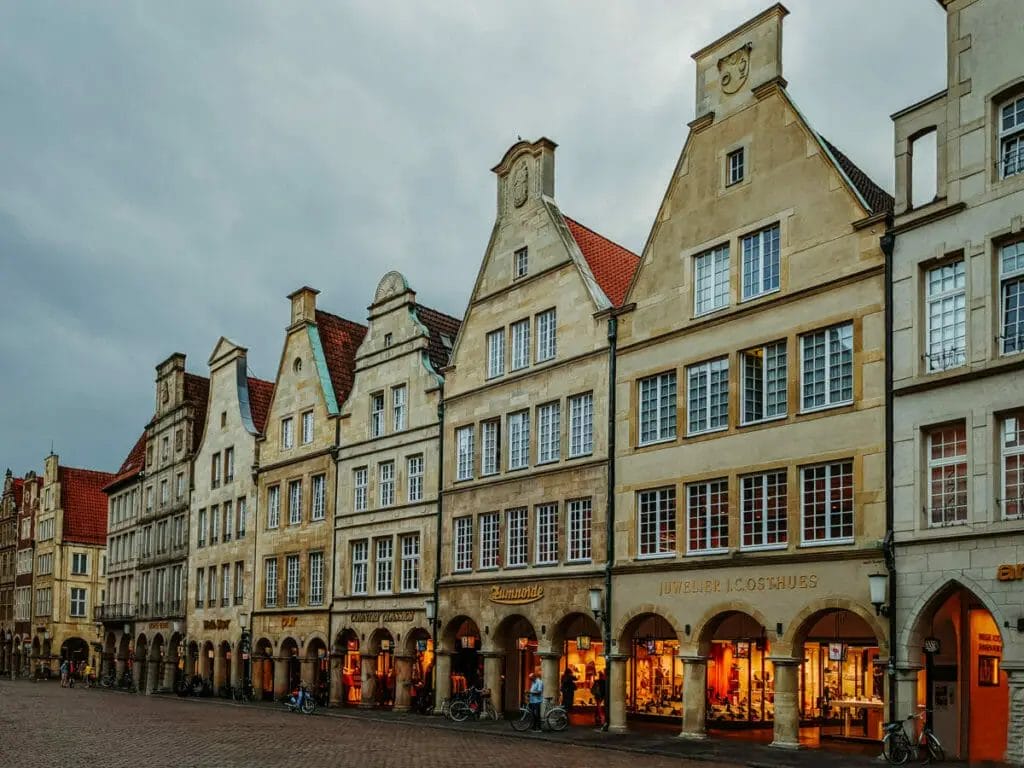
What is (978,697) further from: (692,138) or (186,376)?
(186,376)

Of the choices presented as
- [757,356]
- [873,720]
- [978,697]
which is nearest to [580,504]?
[757,356]

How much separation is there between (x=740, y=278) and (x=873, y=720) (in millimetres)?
11316

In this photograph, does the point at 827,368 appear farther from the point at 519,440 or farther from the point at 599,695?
the point at 519,440

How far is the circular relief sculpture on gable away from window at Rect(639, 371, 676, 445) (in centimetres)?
893

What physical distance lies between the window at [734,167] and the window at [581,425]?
7535 mm

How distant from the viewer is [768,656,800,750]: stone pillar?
2902 centimetres

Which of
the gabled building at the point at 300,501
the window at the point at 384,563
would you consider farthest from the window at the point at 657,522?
the gabled building at the point at 300,501

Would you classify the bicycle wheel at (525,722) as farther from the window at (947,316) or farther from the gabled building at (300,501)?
the gabled building at (300,501)

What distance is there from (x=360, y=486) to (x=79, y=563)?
5065 centimetres

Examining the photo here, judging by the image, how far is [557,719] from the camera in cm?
3416

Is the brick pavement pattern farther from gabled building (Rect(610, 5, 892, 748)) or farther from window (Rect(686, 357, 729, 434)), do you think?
window (Rect(686, 357, 729, 434))

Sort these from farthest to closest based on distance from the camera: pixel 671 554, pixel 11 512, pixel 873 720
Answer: pixel 11 512 → pixel 671 554 → pixel 873 720

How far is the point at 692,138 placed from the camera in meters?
34.3

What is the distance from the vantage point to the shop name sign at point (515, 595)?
124ft
